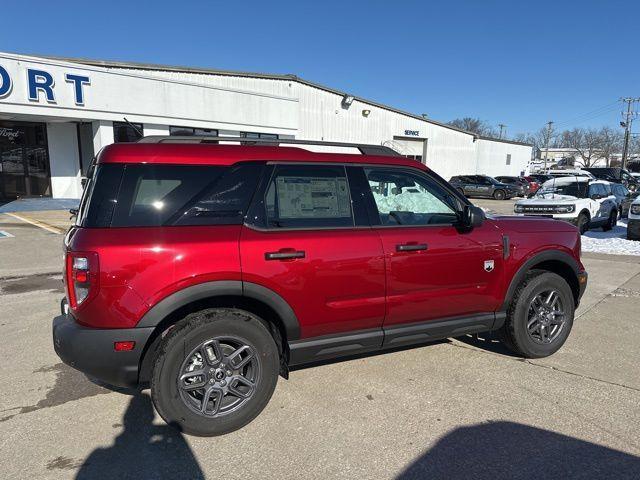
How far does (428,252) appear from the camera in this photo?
3.44 meters

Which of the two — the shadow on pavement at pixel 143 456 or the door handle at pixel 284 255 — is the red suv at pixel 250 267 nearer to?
the door handle at pixel 284 255

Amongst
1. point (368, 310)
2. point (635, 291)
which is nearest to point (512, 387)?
point (368, 310)

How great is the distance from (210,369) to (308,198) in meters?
1.35

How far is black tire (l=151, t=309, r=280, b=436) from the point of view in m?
2.75

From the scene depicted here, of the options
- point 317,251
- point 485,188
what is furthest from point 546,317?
point 485,188

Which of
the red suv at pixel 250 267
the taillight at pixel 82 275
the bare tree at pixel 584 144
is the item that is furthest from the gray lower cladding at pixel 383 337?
the bare tree at pixel 584 144

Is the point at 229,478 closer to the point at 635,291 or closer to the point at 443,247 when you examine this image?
the point at 443,247

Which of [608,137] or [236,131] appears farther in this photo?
[608,137]

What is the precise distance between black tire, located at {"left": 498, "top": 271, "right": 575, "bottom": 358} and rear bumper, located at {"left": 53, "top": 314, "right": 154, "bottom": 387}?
121 inches

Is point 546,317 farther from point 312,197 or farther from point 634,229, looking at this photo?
point 634,229

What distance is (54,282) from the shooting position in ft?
22.9

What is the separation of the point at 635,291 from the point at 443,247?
502 centimetres

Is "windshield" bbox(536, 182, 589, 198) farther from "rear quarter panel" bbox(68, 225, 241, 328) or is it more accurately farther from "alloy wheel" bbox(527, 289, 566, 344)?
"rear quarter panel" bbox(68, 225, 241, 328)

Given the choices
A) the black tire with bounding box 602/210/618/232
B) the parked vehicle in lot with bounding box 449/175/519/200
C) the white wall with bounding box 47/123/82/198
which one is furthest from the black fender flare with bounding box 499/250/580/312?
the parked vehicle in lot with bounding box 449/175/519/200
